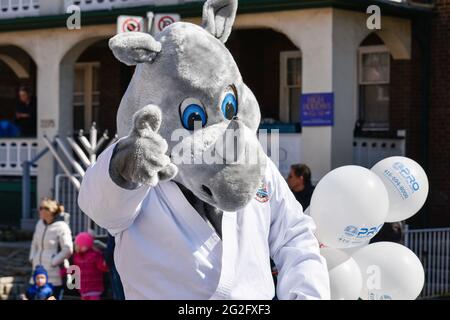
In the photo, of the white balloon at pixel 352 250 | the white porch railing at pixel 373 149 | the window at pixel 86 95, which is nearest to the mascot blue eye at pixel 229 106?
the white balloon at pixel 352 250

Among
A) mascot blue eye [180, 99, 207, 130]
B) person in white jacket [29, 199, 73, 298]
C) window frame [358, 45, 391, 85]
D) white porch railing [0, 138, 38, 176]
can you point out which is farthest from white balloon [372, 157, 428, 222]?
white porch railing [0, 138, 38, 176]

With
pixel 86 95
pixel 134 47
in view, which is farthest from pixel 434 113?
pixel 134 47

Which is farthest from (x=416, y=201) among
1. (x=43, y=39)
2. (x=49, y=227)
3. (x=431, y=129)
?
(x=43, y=39)

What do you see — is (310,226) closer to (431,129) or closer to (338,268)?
(338,268)

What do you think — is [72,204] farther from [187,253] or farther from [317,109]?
[187,253]

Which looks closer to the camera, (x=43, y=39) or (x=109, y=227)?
(x=109, y=227)

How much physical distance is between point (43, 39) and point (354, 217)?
36.2 ft

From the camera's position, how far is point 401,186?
6.21 metres

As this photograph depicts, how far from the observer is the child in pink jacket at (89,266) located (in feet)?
33.3

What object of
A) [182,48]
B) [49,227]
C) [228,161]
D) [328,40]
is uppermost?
[328,40]

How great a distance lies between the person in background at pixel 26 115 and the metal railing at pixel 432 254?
24.4 feet

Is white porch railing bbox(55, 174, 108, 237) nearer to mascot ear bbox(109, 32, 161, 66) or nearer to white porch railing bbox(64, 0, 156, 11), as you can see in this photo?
white porch railing bbox(64, 0, 156, 11)

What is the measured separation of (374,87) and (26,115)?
19.8ft

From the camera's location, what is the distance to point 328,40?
506 inches
